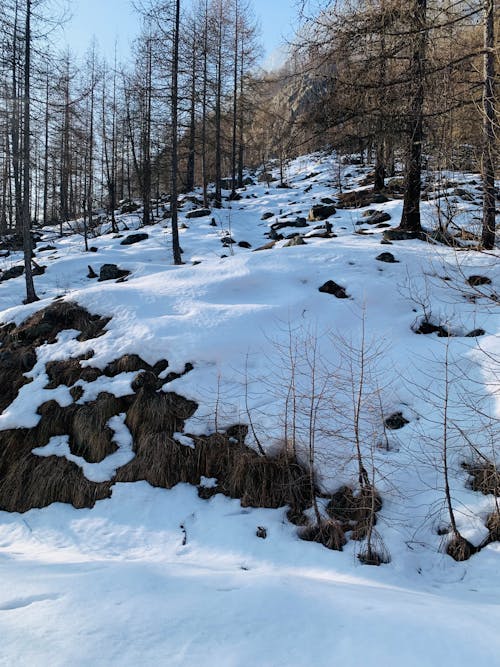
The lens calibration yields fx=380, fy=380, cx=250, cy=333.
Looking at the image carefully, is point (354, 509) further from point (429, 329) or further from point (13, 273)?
point (13, 273)

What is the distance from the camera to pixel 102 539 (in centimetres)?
389

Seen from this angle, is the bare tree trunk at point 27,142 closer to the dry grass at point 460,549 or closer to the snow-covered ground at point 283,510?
the snow-covered ground at point 283,510

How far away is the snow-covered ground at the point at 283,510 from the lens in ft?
6.17

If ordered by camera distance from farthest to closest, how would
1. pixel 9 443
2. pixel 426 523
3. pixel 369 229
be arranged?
1. pixel 369 229
2. pixel 9 443
3. pixel 426 523

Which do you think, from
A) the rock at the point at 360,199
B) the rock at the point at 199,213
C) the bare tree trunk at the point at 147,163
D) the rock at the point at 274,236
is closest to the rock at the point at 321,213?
the rock at the point at 360,199

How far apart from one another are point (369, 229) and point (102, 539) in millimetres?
10879

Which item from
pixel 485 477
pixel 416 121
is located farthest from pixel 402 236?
pixel 485 477

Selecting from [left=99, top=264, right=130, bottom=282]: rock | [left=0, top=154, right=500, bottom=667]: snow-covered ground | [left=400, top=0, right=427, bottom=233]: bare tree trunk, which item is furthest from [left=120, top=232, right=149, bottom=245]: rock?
[left=400, top=0, right=427, bottom=233]: bare tree trunk

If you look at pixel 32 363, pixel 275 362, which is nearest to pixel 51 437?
pixel 32 363

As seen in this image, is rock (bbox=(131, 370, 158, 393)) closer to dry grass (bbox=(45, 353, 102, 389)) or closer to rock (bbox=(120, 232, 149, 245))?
dry grass (bbox=(45, 353, 102, 389))

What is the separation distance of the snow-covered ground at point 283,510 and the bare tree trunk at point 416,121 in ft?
5.16

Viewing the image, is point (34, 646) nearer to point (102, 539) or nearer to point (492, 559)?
point (102, 539)

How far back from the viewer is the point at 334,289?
22.7 feet

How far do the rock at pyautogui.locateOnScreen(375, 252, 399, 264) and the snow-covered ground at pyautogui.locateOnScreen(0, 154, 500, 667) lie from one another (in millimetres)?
220
